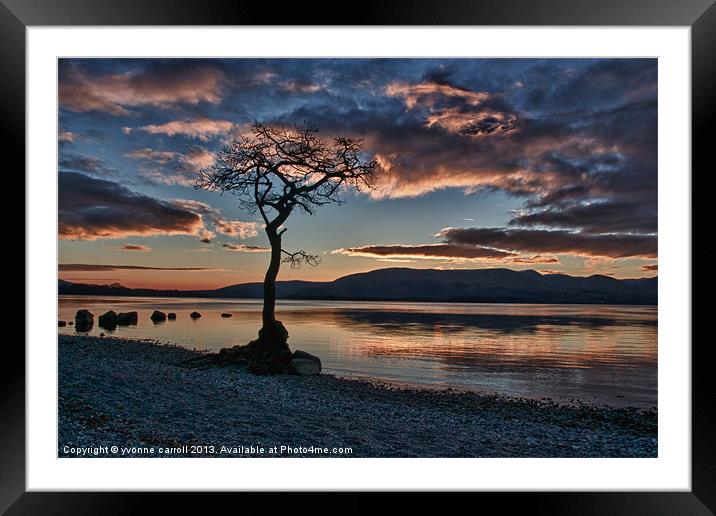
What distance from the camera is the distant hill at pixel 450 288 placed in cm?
616

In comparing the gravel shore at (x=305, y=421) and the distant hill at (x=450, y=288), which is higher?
the distant hill at (x=450, y=288)

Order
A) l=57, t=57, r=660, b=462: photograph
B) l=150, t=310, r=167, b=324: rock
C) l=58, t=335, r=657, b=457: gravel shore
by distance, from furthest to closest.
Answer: l=150, t=310, r=167, b=324: rock
l=57, t=57, r=660, b=462: photograph
l=58, t=335, r=657, b=457: gravel shore

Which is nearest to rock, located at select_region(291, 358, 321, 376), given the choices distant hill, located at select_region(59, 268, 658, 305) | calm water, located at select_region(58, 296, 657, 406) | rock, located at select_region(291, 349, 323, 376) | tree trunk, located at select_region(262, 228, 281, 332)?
rock, located at select_region(291, 349, 323, 376)

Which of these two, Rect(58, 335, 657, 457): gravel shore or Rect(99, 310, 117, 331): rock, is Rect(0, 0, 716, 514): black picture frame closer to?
Rect(58, 335, 657, 457): gravel shore

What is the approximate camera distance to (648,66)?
4.96 m

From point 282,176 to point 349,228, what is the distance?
122 cm

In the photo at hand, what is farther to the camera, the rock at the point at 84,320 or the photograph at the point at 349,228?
the rock at the point at 84,320

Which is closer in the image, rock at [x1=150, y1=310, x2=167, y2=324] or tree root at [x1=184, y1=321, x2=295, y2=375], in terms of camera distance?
tree root at [x1=184, y1=321, x2=295, y2=375]

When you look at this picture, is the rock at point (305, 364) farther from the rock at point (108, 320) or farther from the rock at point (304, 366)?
the rock at point (108, 320)

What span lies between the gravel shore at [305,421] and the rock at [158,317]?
10.6 ft

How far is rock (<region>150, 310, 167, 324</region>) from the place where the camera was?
863 centimetres

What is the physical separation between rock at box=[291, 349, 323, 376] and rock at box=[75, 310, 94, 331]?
4103mm
